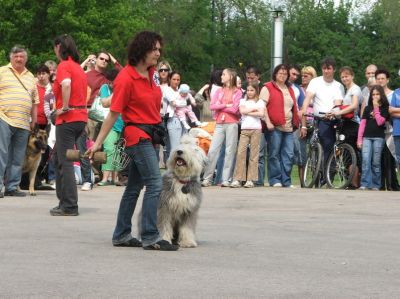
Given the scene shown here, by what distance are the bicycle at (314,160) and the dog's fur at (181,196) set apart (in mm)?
8394

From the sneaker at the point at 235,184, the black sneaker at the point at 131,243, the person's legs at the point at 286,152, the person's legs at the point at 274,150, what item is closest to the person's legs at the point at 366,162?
the person's legs at the point at 286,152

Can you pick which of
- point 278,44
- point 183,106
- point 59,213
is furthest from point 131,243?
point 278,44

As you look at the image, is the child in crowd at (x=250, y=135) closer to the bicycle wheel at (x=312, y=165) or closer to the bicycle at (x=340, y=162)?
the bicycle wheel at (x=312, y=165)

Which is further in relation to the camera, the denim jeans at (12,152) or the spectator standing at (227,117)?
the spectator standing at (227,117)

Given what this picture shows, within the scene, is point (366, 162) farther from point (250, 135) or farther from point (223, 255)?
point (223, 255)

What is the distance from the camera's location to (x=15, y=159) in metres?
16.9

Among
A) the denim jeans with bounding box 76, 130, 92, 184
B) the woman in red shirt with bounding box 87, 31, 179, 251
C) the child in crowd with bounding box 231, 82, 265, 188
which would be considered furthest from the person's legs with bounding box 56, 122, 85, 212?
the child in crowd with bounding box 231, 82, 265, 188

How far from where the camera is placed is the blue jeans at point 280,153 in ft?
63.8

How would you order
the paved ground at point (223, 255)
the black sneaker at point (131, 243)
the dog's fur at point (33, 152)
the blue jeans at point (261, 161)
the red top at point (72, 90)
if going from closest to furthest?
1. the paved ground at point (223, 255)
2. the black sneaker at point (131, 243)
3. the red top at point (72, 90)
4. the dog's fur at point (33, 152)
5. the blue jeans at point (261, 161)

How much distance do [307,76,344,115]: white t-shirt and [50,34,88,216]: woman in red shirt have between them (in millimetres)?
6490

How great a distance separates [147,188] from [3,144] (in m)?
6.30

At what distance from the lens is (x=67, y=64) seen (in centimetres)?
1402

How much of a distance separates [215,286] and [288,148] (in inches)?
438

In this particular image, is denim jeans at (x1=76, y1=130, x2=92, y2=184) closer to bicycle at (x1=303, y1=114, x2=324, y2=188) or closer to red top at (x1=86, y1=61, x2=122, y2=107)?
red top at (x1=86, y1=61, x2=122, y2=107)
